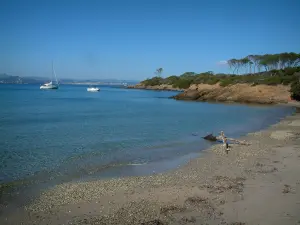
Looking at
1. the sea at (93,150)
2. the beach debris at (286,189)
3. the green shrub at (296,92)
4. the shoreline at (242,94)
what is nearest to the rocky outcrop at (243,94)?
the shoreline at (242,94)

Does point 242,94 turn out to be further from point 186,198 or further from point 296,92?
point 186,198

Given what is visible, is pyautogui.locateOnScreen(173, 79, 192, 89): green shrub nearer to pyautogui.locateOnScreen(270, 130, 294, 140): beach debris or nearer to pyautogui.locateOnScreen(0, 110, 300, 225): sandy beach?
pyautogui.locateOnScreen(270, 130, 294, 140): beach debris

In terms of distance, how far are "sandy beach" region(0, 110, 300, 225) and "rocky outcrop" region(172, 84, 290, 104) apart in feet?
197

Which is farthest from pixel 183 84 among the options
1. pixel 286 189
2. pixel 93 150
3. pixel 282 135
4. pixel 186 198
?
pixel 186 198

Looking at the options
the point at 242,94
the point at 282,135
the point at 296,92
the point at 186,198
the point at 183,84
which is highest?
the point at 183,84

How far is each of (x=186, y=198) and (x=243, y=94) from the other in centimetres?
7339

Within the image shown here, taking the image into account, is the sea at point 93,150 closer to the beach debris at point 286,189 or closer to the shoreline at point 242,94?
the beach debris at point 286,189

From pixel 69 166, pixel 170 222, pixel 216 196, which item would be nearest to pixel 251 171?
pixel 216 196

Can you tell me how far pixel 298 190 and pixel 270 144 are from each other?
37.3 feet

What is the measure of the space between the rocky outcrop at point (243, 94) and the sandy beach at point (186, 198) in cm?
6012

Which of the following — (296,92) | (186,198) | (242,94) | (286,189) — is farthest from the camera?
(242,94)

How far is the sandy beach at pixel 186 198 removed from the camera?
1005 cm

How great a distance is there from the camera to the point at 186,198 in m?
11.9

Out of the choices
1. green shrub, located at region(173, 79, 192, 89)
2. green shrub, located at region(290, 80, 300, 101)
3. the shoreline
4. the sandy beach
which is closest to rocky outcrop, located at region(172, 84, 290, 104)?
the shoreline
